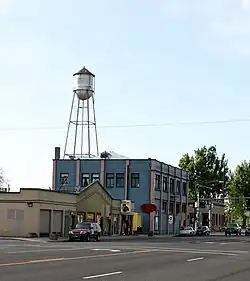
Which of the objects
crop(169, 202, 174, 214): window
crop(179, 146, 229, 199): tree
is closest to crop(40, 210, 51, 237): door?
crop(169, 202, 174, 214): window

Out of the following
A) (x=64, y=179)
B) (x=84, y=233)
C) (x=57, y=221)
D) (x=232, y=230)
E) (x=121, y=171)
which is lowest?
(x=84, y=233)

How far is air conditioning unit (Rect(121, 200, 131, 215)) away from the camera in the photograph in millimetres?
75938

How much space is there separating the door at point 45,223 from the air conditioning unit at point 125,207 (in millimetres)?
16798

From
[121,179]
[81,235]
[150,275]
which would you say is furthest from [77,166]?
[150,275]

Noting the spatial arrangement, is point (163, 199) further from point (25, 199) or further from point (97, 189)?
point (25, 199)

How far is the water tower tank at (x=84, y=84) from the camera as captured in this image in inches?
3073

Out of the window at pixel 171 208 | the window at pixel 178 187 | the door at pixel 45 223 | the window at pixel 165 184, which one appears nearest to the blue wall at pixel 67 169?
the window at pixel 165 184

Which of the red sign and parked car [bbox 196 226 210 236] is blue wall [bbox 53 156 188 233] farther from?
parked car [bbox 196 226 210 236]

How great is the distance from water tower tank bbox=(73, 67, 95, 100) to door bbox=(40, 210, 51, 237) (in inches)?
842

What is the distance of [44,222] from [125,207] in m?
17.6

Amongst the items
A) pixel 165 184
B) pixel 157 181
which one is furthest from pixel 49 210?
pixel 165 184

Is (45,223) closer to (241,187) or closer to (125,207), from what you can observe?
(125,207)

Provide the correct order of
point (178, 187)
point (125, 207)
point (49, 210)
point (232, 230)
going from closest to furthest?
point (49, 210)
point (125, 207)
point (232, 230)
point (178, 187)

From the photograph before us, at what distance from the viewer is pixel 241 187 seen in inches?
4943
